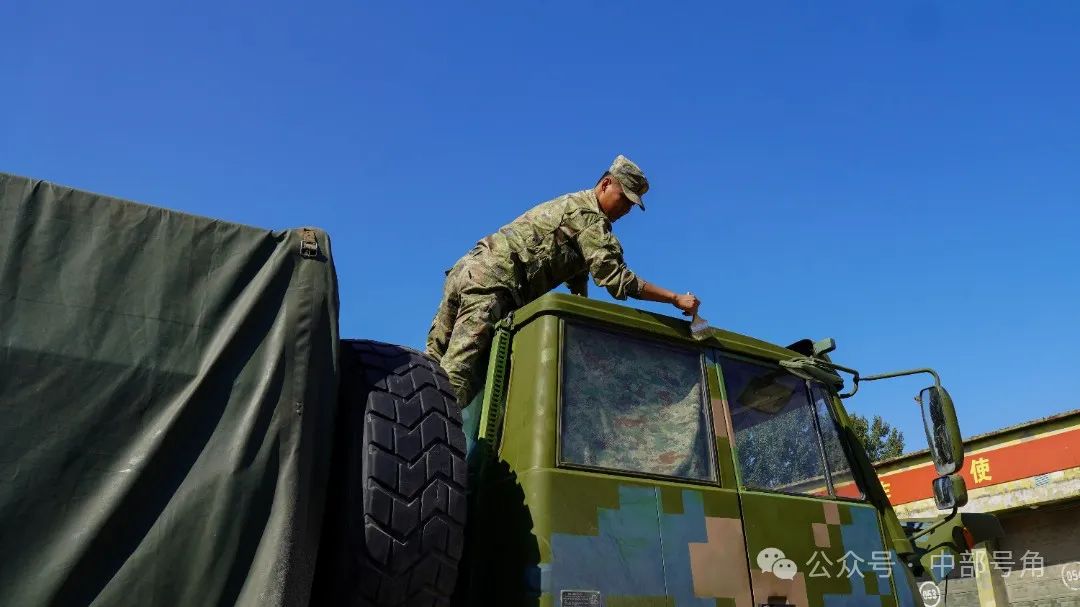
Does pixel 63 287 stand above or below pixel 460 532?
above

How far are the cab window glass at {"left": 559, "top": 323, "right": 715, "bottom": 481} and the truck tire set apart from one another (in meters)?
0.58

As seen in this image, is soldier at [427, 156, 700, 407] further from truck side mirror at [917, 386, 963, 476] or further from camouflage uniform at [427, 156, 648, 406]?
truck side mirror at [917, 386, 963, 476]

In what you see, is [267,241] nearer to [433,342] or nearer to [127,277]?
[127,277]

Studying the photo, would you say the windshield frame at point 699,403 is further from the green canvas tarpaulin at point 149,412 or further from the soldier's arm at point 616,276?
the green canvas tarpaulin at point 149,412

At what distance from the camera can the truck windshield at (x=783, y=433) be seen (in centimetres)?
361

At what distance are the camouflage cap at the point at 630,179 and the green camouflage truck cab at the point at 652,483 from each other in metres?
0.98

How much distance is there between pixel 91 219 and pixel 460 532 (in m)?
1.37

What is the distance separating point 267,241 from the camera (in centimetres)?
263

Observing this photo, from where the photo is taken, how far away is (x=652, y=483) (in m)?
3.12

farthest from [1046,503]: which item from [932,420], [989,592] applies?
[932,420]

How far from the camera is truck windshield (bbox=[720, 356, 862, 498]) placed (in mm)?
3605

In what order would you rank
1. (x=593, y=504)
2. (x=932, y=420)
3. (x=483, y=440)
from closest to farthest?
(x=593, y=504), (x=483, y=440), (x=932, y=420)

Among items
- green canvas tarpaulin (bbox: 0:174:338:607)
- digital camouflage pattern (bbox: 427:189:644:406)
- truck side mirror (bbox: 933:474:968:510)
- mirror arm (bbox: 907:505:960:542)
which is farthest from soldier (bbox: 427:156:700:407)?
mirror arm (bbox: 907:505:960:542)

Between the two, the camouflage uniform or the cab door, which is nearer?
the cab door
